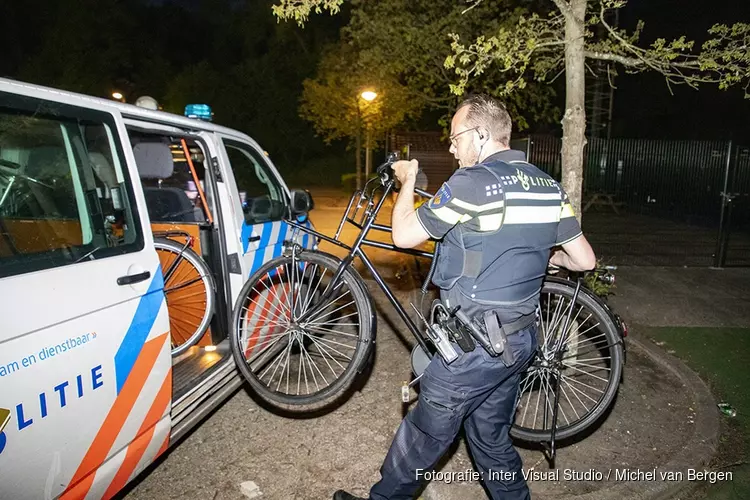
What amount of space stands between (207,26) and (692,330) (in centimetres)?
5025

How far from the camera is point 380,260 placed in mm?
10188

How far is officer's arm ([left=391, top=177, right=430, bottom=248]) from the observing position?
2486 mm

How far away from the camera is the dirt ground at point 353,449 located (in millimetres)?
3254

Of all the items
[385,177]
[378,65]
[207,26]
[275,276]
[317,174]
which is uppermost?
[207,26]

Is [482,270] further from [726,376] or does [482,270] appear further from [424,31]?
[424,31]

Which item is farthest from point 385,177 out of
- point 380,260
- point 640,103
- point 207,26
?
point 207,26

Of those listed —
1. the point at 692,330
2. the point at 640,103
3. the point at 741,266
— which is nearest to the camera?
the point at 692,330

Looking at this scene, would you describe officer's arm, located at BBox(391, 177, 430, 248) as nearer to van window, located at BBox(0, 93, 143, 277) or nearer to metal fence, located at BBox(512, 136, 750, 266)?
van window, located at BBox(0, 93, 143, 277)

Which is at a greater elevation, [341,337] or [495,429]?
[495,429]

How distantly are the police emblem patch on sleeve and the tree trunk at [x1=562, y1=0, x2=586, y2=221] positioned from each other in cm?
248

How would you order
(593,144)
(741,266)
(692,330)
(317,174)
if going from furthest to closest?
Result: (317,174)
(593,144)
(741,266)
(692,330)

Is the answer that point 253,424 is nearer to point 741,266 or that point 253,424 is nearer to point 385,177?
point 385,177

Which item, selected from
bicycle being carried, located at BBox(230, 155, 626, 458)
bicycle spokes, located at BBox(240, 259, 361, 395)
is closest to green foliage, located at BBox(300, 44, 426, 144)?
bicycle spokes, located at BBox(240, 259, 361, 395)

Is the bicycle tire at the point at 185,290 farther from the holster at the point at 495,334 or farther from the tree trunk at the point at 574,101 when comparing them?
the tree trunk at the point at 574,101
